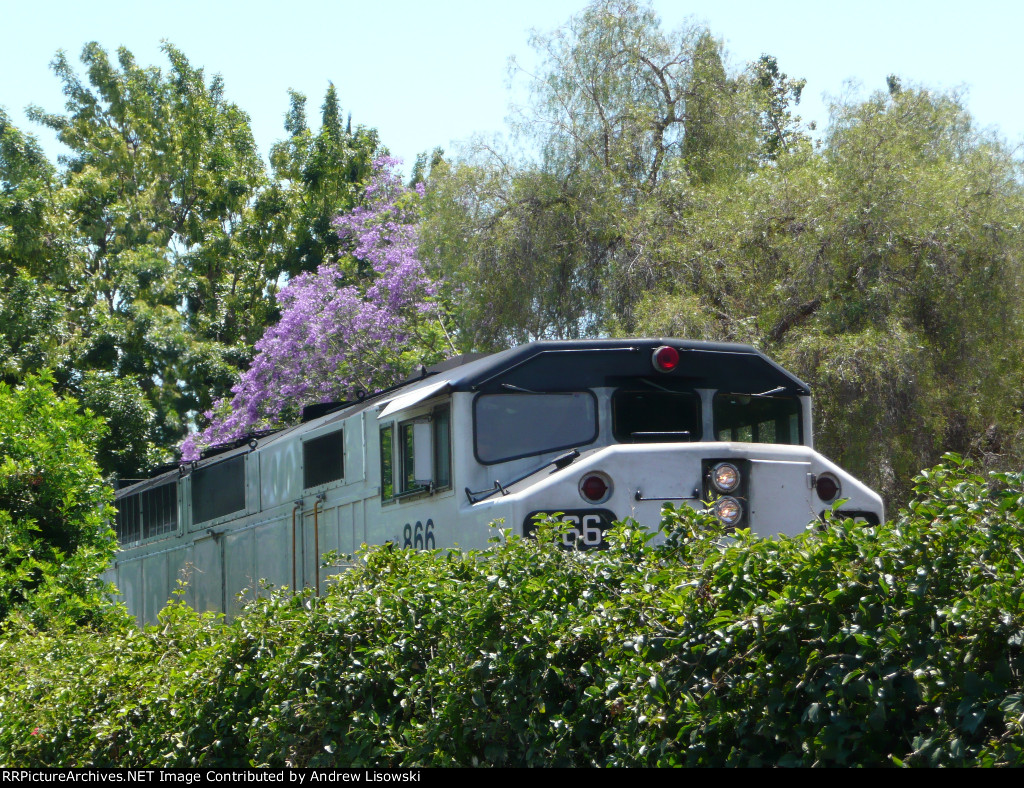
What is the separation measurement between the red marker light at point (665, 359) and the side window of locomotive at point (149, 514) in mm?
8463

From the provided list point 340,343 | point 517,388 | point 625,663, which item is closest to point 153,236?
point 340,343

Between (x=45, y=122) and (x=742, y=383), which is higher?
(x=45, y=122)

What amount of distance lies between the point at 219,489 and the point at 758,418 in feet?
23.1

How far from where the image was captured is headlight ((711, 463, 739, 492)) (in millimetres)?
7820

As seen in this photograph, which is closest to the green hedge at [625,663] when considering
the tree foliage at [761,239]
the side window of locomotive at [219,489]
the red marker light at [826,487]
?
the red marker light at [826,487]

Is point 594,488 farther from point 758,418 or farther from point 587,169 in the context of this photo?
point 587,169

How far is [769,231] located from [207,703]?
14398 millimetres

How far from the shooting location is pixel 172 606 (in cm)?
782

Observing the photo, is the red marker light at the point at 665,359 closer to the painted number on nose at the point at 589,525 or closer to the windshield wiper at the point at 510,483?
the windshield wiper at the point at 510,483

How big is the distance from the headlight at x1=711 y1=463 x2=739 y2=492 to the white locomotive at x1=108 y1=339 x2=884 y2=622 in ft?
0.03

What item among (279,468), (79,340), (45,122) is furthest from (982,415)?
(45,122)

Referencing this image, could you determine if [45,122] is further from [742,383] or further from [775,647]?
[775,647]

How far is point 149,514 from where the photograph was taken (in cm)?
1625

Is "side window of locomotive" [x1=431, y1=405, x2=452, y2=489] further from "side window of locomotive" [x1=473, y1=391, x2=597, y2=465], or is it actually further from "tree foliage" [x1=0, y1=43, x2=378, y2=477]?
"tree foliage" [x1=0, y1=43, x2=378, y2=477]
